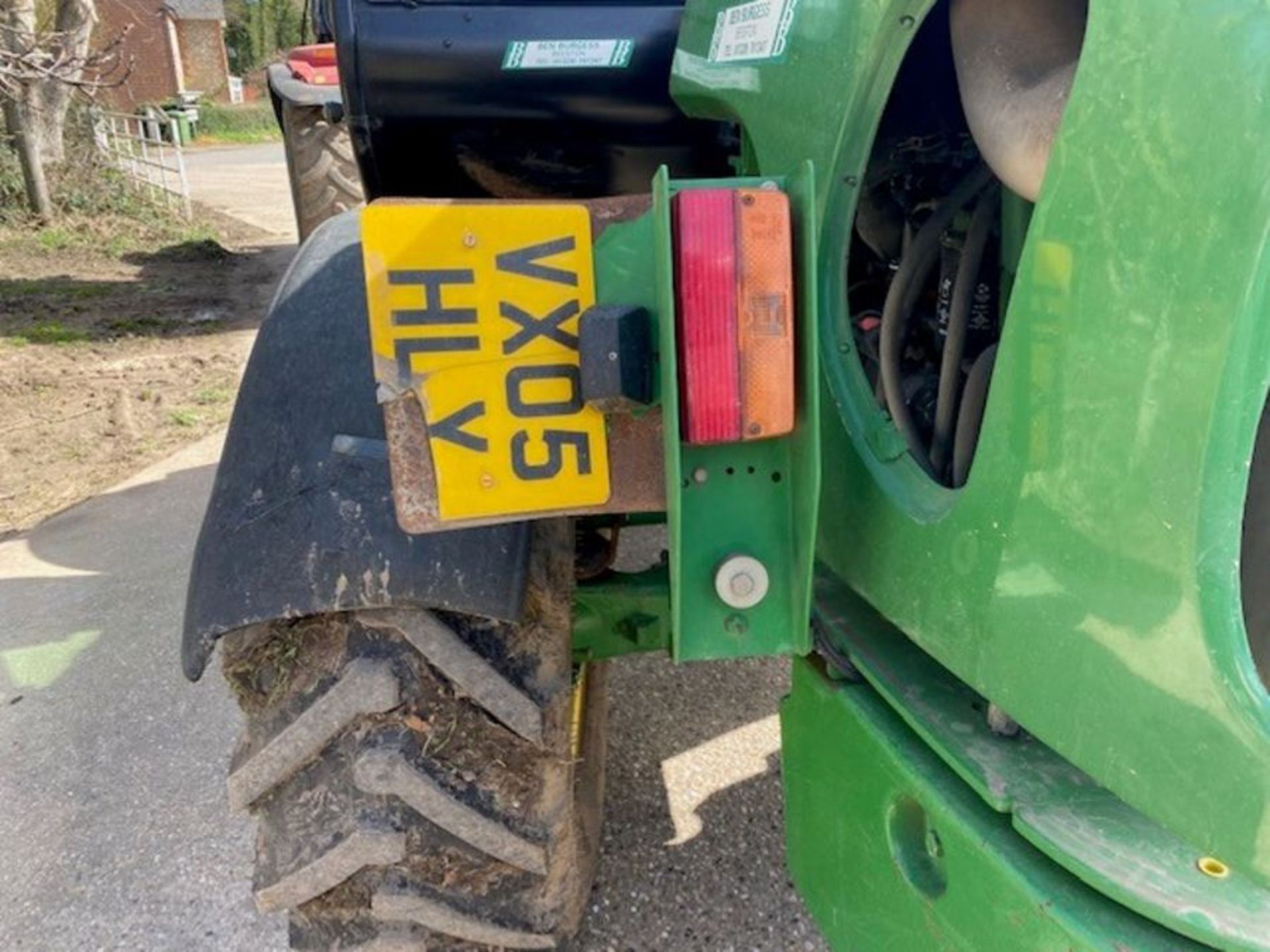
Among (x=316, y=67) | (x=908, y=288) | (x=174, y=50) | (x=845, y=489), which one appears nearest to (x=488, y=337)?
(x=845, y=489)

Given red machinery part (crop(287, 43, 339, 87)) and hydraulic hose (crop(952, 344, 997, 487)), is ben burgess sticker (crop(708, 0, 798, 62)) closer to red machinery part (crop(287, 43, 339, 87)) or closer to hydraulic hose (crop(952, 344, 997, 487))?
hydraulic hose (crop(952, 344, 997, 487))

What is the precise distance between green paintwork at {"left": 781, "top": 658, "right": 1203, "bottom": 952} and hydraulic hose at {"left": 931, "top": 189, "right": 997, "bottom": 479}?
1.11 feet

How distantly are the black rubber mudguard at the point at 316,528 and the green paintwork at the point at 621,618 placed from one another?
49 cm

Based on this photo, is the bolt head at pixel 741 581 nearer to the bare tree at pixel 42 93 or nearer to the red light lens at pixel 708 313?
the red light lens at pixel 708 313

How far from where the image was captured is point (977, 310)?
1442 mm

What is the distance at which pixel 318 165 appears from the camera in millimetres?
6238

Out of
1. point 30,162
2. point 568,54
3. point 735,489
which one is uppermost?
point 568,54

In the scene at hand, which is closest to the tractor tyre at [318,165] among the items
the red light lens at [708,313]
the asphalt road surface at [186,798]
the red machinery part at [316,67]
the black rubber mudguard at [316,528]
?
the red machinery part at [316,67]

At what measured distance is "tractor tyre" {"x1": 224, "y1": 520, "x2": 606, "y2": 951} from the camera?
1.51 metres

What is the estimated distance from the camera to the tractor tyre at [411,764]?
1506 mm

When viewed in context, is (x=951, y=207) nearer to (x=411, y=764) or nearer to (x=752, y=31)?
(x=752, y=31)

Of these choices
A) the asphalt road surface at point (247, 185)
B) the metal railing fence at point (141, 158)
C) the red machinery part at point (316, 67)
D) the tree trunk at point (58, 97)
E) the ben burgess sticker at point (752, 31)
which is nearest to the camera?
the ben burgess sticker at point (752, 31)

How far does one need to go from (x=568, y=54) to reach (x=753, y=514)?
55.2 inches

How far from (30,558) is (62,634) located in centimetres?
74
